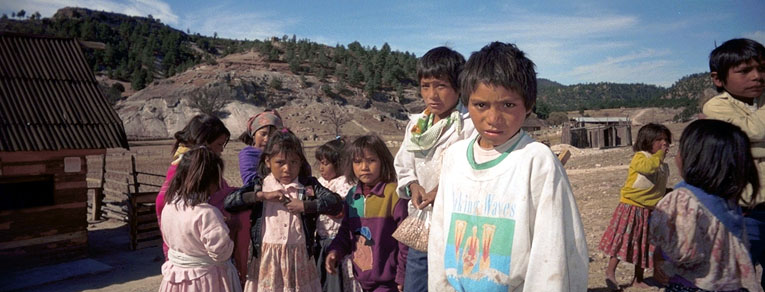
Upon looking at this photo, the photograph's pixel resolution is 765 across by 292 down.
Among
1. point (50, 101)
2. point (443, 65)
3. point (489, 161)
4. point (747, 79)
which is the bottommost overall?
point (489, 161)

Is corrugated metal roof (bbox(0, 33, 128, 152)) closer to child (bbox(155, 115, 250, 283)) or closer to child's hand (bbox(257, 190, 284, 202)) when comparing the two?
child (bbox(155, 115, 250, 283))

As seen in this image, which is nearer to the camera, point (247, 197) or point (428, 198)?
point (428, 198)

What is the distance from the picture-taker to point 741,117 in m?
2.45

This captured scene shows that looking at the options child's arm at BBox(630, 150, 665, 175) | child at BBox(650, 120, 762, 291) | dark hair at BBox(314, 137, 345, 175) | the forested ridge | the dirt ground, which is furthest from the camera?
the forested ridge

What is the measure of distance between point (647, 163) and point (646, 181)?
0.19 meters

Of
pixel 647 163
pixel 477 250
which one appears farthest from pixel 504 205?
pixel 647 163

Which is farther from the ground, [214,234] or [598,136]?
[598,136]

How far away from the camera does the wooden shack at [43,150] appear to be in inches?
312

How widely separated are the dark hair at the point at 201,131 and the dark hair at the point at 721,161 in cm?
314

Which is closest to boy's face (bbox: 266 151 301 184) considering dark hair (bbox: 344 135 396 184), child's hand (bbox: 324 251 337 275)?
dark hair (bbox: 344 135 396 184)

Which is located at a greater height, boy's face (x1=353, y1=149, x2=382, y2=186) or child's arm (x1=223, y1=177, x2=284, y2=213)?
boy's face (x1=353, y1=149, x2=382, y2=186)

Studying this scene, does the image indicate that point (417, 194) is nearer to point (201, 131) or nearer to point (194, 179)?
point (194, 179)

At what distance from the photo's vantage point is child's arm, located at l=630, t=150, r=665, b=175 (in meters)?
4.41

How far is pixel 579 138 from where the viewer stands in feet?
84.2
